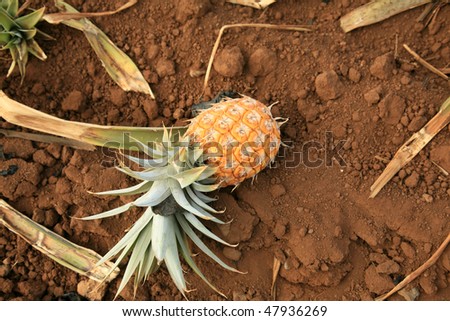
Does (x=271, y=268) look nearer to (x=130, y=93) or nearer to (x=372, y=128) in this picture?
(x=372, y=128)

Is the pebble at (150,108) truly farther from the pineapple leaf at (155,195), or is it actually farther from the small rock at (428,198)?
the small rock at (428,198)

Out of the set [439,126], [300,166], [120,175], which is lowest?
[120,175]

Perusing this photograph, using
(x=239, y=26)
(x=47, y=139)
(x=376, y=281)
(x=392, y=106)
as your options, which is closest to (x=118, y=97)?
(x=47, y=139)

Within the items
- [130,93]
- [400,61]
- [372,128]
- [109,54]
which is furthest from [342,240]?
[109,54]

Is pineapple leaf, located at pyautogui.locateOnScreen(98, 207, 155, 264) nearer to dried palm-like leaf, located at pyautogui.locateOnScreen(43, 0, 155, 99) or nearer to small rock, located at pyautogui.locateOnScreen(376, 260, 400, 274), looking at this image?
dried palm-like leaf, located at pyautogui.locateOnScreen(43, 0, 155, 99)

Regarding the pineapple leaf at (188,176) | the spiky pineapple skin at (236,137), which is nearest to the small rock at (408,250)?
the spiky pineapple skin at (236,137)

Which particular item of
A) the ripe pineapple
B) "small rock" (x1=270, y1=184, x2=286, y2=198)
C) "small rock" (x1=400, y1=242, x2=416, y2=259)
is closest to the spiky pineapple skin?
the ripe pineapple

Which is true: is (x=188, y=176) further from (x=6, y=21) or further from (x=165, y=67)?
(x=6, y=21)
